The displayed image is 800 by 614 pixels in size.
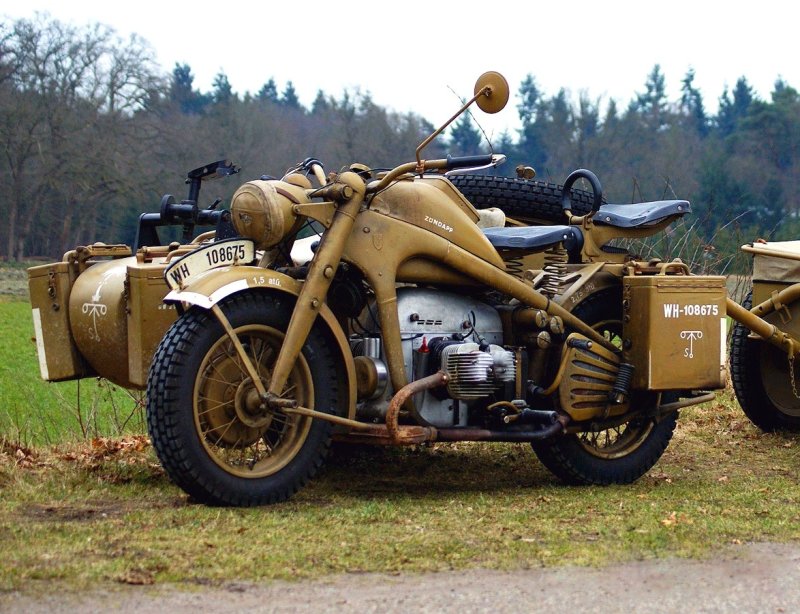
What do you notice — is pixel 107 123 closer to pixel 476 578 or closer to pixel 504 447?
pixel 504 447

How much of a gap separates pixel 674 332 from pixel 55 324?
3.15 meters

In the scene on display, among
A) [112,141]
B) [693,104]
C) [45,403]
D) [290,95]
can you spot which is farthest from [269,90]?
[45,403]

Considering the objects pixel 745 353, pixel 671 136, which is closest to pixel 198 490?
pixel 745 353

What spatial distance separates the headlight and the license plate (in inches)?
2.5

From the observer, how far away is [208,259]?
242 inches

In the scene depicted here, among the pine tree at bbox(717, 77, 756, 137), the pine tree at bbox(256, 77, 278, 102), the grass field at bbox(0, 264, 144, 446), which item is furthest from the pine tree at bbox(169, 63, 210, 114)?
the grass field at bbox(0, 264, 144, 446)

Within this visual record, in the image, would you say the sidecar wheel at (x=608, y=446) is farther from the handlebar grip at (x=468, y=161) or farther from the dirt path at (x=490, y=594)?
the dirt path at (x=490, y=594)

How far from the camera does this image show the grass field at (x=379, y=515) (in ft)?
15.8

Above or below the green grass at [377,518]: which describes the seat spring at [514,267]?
above

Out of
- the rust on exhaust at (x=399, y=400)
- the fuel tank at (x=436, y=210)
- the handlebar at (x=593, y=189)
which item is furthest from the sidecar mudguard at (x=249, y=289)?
the handlebar at (x=593, y=189)

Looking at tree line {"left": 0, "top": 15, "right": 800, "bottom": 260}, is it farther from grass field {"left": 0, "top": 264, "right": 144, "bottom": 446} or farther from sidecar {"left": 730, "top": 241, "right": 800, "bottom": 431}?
sidecar {"left": 730, "top": 241, "right": 800, "bottom": 431}

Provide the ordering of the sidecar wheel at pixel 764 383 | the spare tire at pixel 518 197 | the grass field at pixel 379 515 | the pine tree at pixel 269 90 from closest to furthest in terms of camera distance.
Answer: the grass field at pixel 379 515
the spare tire at pixel 518 197
the sidecar wheel at pixel 764 383
the pine tree at pixel 269 90

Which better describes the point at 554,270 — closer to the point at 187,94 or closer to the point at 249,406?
the point at 249,406

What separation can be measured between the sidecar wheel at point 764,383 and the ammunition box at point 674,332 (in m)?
2.03
